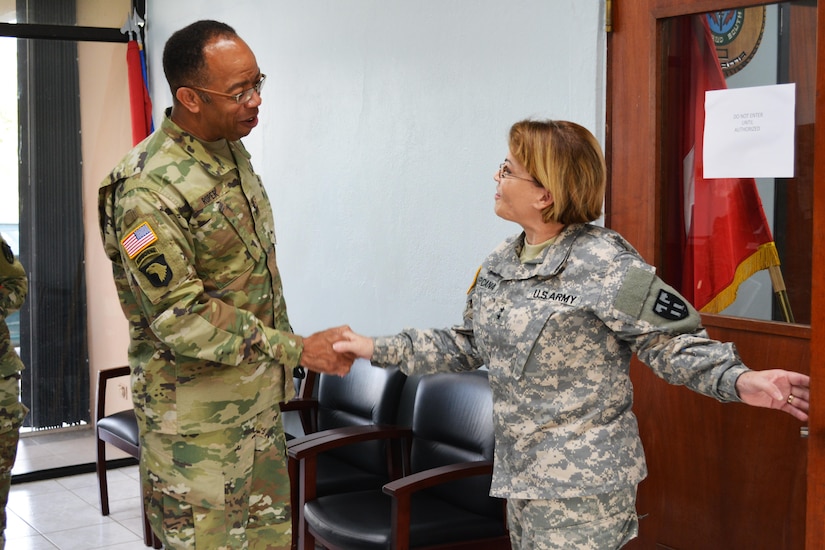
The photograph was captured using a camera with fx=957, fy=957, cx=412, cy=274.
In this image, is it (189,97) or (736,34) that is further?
(736,34)

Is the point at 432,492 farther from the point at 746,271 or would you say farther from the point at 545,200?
the point at 545,200

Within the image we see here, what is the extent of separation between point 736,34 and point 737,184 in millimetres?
401

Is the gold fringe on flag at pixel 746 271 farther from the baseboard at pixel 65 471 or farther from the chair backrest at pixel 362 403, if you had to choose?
the baseboard at pixel 65 471

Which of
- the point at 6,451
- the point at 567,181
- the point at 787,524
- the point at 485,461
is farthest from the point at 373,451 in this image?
the point at 567,181

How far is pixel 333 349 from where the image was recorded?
2.38 m

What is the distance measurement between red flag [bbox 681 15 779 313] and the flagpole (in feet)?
0.07

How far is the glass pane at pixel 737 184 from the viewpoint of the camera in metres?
2.45

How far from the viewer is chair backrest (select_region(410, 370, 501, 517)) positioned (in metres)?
2.99

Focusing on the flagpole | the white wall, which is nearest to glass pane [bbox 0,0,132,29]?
the white wall

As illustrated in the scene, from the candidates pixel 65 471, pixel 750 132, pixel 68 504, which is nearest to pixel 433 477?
pixel 750 132

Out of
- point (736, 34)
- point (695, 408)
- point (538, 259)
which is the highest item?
point (736, 34)

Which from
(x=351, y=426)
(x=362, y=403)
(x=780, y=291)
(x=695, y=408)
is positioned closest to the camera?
(x=780, y=291)

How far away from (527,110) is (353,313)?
4.59ft

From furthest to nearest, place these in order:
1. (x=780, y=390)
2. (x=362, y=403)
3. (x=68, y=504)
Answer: (x=68, y=504)
(x=362, y=403)
(x=780, y=390)
